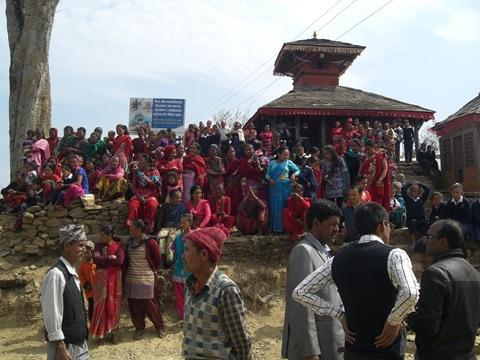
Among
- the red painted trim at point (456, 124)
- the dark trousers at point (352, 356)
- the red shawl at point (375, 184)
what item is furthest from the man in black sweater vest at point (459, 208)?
the dark trousers at point (352, 356)

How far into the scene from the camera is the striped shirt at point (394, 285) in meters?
2.55

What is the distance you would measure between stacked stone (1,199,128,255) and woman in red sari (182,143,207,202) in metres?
1.35

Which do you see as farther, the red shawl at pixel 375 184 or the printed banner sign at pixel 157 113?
the printed banner sign at pixel 157 113

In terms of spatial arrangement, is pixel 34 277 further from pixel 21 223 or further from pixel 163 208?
pixel 163 208

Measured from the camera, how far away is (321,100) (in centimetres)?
1798

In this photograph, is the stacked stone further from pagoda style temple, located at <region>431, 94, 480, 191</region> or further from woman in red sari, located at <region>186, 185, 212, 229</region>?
pagoda style temple, located at <region>431, 94, 480, 191</region>

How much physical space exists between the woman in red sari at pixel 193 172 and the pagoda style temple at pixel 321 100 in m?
6.99

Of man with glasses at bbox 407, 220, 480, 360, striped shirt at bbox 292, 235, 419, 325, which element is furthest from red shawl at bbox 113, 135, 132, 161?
man with glasses at bbox 407, 220, 480, 360

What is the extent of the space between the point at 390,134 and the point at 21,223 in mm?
9942

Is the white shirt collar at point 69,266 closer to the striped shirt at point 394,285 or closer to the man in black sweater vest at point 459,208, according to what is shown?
the striped shirt at point 394,285

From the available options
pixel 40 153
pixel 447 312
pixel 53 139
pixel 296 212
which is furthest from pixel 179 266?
pixel 53 139

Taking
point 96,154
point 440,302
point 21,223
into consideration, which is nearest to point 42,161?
point 96,154

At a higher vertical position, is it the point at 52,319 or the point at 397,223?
the point at 397,223

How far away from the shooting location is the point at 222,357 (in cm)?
254
